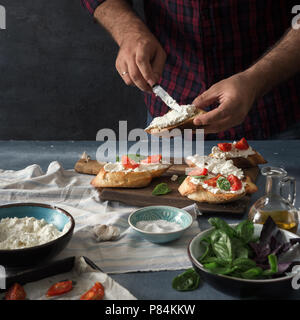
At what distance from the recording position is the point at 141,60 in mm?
2289

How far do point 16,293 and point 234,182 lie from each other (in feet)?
3.40

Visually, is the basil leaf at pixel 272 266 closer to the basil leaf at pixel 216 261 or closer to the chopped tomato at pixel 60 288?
the basil leaf at pixel 216 261

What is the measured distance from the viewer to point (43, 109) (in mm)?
4629

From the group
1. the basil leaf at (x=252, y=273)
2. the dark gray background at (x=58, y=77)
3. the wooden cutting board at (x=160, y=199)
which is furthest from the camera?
the dark gray background at (x=58, y=77)

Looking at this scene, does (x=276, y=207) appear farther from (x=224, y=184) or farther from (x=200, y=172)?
(x=200, y=172)

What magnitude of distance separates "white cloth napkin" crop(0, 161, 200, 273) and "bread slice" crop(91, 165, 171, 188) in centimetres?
7

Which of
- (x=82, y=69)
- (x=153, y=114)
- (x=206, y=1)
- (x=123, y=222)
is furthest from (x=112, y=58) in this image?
(x=123, y=222)

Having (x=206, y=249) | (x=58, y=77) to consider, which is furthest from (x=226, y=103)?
(x=58, y=77)

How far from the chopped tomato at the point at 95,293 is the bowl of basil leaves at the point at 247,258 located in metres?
0.27

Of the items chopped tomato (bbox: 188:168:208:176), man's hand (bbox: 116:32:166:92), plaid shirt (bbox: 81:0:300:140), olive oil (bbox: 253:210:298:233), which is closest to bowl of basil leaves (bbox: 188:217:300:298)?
olive oil (bbox: 253:210:298:233)

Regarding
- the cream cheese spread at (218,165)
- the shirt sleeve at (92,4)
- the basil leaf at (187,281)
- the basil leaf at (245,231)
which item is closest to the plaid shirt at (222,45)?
the shirt sleeve at (92,4)

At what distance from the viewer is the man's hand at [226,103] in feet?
6.78

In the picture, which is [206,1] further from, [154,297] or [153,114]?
[154,297]

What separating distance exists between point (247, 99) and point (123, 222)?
91cm
